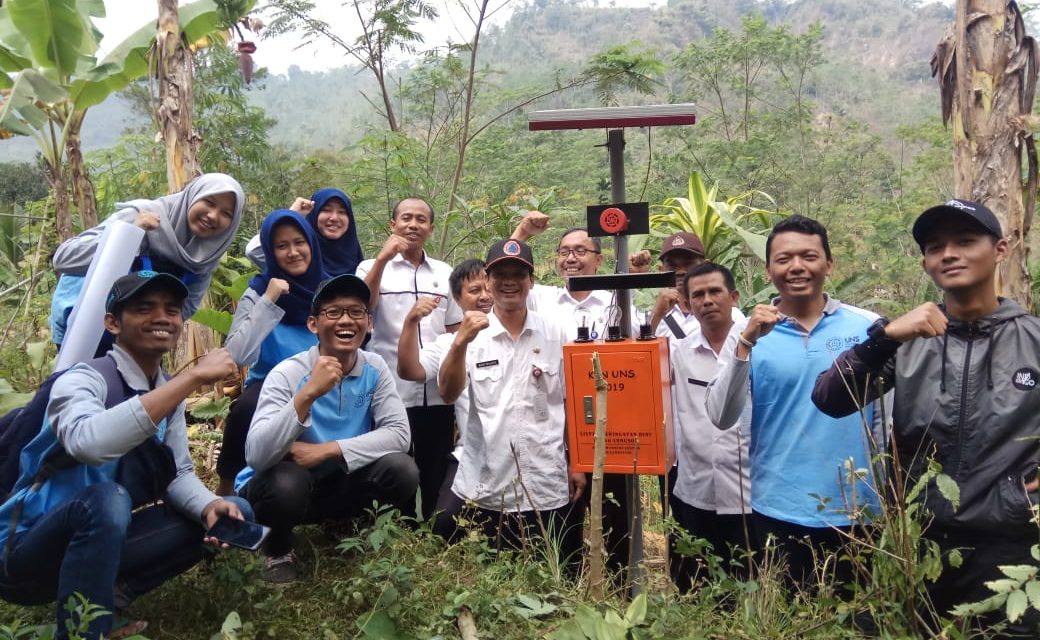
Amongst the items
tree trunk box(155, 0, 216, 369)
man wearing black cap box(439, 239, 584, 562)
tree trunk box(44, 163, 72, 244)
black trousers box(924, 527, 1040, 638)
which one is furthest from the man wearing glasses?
tree trunk box(44, 163, 72, 244)

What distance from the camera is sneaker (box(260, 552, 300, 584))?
2963 millimetres

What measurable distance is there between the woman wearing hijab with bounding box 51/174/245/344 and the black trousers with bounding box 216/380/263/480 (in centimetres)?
43

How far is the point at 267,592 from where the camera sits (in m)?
2.77

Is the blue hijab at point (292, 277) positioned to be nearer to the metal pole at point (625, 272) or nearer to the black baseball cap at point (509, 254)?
the black baseball cap at point (509, 254)

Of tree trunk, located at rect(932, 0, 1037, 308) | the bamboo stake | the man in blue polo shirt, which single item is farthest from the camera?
tree trunk, located at rect(932, 0, 1037, 308)

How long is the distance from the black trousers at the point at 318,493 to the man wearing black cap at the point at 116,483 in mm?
153

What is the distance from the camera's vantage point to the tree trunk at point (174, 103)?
5.28 m

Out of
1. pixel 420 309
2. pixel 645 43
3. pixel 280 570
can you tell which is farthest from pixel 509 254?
pixel 645 43

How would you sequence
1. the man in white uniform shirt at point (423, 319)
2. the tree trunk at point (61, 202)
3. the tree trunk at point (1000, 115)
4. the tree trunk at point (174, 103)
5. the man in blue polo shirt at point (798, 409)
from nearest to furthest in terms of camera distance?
the man in blue polo shirt at point (798, 409), the man in white uniform shirt at point (423, 319), the tree trunk at point (1000, 115), the tree trunk at point (174, 103), the tree trunk at point (61, 202)

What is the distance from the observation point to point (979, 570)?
A: 2129 millimetres

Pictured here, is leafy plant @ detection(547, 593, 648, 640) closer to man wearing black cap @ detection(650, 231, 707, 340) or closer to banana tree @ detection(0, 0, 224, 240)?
man wearing black cap @ detection(650, 231, 707, 340)

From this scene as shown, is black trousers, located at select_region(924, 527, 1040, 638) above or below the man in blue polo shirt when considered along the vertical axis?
below

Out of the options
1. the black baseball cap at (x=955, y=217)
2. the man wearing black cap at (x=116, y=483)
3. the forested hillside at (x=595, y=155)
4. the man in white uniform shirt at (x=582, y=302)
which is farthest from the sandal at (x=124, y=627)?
the forested hillside at (x=595, y=155)

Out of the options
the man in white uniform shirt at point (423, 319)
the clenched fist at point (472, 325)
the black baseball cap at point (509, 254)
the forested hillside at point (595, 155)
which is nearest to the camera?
the clenched fist at point (472, 325)
